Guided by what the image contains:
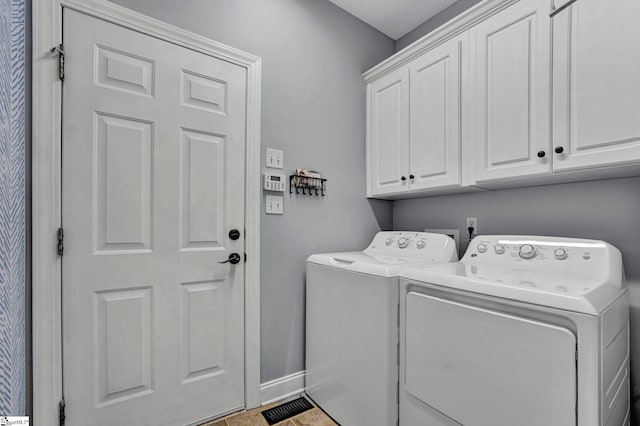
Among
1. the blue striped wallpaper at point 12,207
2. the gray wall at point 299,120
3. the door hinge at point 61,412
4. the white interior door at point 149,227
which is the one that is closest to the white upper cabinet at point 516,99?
the gray wall at point 299,120

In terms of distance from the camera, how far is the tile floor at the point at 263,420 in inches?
62.7

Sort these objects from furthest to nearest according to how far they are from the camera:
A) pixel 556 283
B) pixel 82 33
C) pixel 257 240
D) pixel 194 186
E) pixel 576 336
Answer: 1. pixel 257 240
2. pixel 194 186
3. pixel 82 33
4. pixel 556 283
5. pixel 576 336

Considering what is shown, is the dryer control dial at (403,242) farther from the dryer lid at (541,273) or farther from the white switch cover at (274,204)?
the white switch cover at (274,204)

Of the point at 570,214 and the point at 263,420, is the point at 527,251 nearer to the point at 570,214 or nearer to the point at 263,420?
the point at 570,214

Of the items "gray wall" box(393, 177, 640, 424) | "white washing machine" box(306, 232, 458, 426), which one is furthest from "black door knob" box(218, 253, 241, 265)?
"gray wall" box(393, 177, 640, 424)

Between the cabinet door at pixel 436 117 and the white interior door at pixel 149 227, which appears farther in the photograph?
the cabinet door at pixel 436 117

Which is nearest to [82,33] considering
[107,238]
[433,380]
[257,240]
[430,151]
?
[107,238]

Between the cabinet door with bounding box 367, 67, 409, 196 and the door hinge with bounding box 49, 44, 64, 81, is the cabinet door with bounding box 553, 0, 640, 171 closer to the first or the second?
the cabinet door with bounding box 367, 67, 409, 196

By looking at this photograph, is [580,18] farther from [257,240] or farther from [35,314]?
[35,314]

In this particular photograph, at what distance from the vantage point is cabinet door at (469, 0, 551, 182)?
135 centimetres

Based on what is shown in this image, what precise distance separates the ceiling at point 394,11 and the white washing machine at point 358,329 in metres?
1.70

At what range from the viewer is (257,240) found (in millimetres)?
1762

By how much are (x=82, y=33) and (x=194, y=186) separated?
32.4 inches

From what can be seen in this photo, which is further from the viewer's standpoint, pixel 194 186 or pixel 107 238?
pixel 194 186
